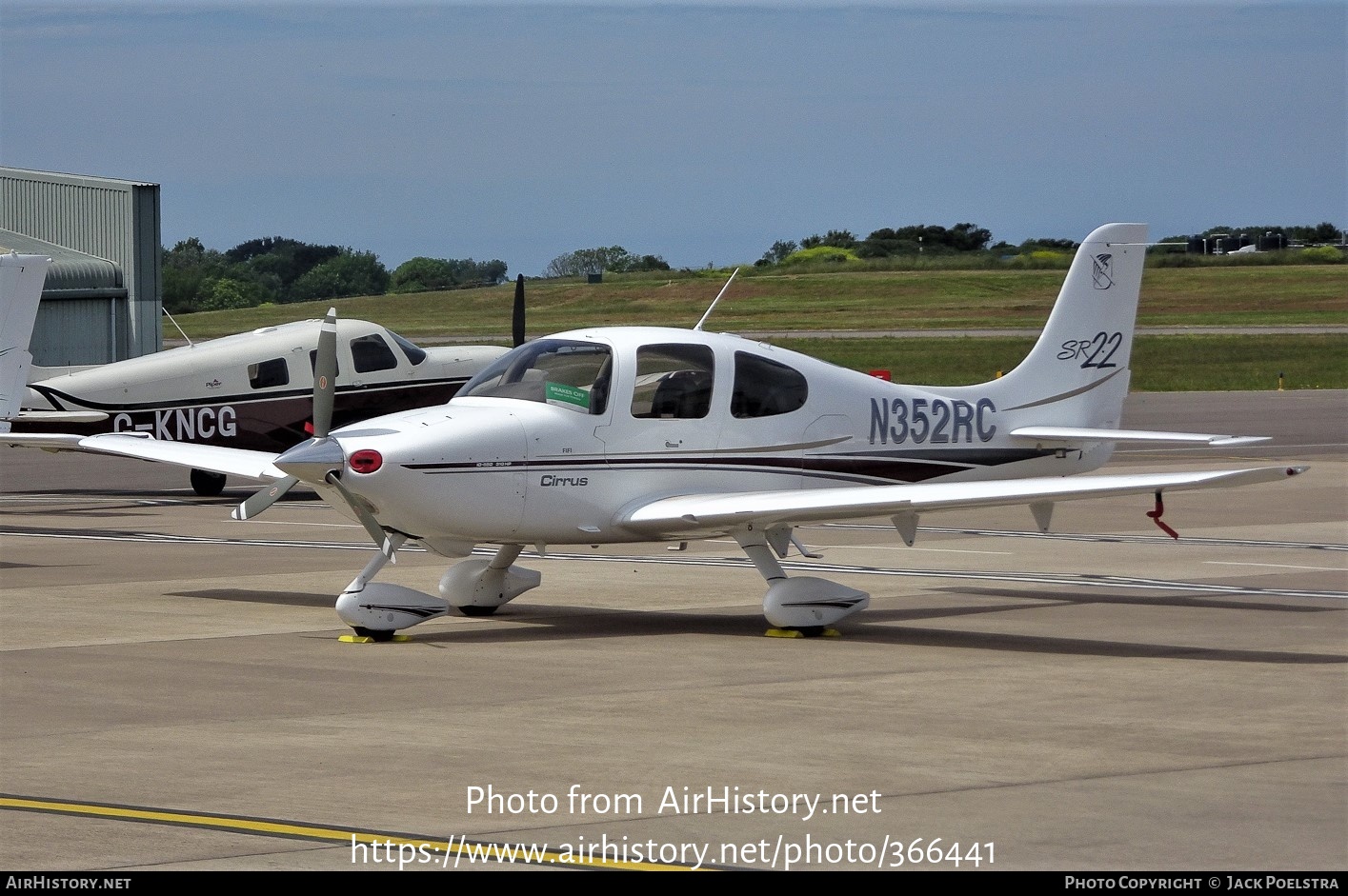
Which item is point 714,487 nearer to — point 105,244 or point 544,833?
point 544,833

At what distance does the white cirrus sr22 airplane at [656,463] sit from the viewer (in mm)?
12219

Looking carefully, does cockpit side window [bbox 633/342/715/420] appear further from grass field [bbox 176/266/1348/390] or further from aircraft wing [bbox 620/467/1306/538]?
grass field [bbox 176/266/1348/390]

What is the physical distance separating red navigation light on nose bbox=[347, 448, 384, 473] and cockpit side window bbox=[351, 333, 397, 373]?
38.3 ft

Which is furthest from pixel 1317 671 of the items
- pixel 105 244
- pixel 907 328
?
pixel 907 328

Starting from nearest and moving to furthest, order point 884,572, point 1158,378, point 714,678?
point 714,678 → point 884,572 → point 1158,378

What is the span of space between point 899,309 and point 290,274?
50.7m

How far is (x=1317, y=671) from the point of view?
36.3ft

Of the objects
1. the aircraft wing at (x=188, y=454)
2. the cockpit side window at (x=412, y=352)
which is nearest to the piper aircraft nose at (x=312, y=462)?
the aircraft wing at (x=188, y=454)

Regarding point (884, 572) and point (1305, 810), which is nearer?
point (1305, 810)

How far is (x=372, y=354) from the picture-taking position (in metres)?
23.6

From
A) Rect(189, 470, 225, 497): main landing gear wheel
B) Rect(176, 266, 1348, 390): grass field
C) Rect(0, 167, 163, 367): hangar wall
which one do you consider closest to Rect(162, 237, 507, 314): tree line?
Rect(176, 266, 1348, 390): grass field

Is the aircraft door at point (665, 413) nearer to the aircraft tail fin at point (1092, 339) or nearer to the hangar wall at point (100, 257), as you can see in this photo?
the aircraft tail fin at point (1092, 339)

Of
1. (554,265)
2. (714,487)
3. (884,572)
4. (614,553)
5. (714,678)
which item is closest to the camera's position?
(714,678)

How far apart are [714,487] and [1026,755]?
4.99m
